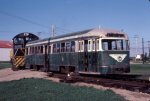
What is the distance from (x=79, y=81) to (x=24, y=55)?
17059 millimetres

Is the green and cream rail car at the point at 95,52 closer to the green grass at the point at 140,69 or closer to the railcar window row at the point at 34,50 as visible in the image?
the railcar window row at the point at 34,50

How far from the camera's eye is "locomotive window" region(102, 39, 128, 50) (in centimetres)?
1944

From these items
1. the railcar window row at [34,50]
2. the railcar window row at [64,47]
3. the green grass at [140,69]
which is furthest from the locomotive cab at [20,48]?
the green grass at [140,69]

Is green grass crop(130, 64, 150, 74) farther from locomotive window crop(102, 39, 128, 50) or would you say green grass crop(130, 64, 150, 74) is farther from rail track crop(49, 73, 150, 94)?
locomotive window crop(102, 39, 128, 50)

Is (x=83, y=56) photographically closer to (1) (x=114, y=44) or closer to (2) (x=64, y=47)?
(1) (x=114, y=44)

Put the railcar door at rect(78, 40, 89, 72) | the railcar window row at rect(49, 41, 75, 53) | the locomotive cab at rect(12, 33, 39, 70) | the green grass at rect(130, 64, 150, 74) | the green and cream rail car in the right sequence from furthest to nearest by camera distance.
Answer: the locomotive cab at rect(12, 33, 39, 70) < the green grass at rect(130, 64, 150, 74) < the railcar window row at rect(49, 41, 75, 53) < the railcar door at rect(78, 40, 89, 72) < the green and cream rail car

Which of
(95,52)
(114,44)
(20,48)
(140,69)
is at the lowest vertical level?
(140,69)

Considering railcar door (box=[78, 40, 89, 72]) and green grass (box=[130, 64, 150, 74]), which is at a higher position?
railcar door (box=[78, 40, 89, 72])

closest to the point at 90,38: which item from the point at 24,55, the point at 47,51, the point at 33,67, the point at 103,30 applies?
the point at 103,30

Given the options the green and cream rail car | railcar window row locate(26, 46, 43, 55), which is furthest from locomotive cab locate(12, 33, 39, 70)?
the green and cream rail car

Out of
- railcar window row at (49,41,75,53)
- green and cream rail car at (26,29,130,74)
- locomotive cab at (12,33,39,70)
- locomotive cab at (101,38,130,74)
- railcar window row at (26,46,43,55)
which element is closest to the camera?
locomotive cab at (101,38,130,74)

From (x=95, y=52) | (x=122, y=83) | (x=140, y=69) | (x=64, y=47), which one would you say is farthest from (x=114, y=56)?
(x=140, y=69)

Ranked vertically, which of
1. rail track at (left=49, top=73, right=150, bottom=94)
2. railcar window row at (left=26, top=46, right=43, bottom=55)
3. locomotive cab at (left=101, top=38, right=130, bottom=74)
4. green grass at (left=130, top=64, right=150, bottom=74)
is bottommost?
rail track at (left=49, top=73, right=150, bottom=94)

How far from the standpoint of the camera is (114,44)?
19.9 metres
